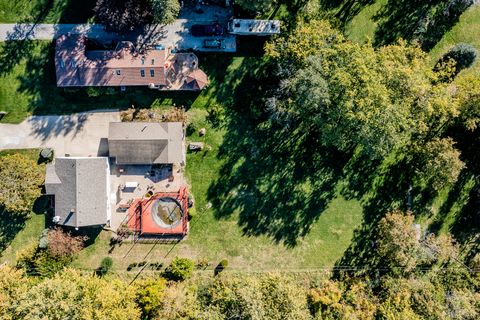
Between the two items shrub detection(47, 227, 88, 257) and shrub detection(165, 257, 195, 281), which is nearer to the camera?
shrub detection(47, 227, 88, 257)

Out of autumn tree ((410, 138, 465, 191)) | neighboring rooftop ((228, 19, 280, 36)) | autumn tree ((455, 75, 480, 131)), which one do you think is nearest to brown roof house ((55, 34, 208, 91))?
neighboring rooftop ((228, 19, 280, 36))

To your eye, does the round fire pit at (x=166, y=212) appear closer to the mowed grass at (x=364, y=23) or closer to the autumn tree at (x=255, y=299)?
the autumn tree at (x=255, y=299)

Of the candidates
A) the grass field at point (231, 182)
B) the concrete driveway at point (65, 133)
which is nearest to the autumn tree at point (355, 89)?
the grass field at point (231, 182)

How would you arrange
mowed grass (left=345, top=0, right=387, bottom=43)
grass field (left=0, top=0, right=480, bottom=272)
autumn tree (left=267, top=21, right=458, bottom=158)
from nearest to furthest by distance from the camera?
autumn tree (left=267, top=21, right=458, bottom=158)
grass field (left=0, top=0, right=480, bottom=272)
mowed grass (left=345, top=0, right=387, bottom=43)

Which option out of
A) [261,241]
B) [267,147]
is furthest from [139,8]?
[261,241]

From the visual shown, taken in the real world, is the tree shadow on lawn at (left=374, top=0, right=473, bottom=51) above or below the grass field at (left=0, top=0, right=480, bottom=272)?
above

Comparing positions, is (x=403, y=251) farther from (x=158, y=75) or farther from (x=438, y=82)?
(x=158, y=75)

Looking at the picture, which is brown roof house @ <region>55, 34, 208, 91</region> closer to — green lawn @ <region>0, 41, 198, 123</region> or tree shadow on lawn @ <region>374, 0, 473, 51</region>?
green lawn @ <region>0, 41, 198, 123</region>
